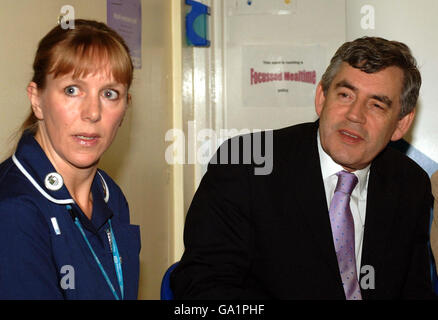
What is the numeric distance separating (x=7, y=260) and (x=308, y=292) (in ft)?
2.68

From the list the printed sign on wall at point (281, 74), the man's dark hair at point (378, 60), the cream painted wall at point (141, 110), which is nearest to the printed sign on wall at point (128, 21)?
the cream painted wall at point (141, 110)

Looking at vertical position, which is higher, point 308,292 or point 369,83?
point 369,83

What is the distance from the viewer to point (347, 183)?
1.54 meters

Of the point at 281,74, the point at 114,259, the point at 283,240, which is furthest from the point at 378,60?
the point at 281,74

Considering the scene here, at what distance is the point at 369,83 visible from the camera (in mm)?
1562

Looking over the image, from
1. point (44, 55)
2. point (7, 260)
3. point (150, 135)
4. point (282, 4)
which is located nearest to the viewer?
point (7, 260)

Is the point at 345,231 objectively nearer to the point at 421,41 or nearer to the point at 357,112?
the point at 357,112

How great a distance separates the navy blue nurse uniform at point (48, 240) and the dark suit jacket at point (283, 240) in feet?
0.75

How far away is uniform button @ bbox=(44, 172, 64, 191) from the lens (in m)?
1.11

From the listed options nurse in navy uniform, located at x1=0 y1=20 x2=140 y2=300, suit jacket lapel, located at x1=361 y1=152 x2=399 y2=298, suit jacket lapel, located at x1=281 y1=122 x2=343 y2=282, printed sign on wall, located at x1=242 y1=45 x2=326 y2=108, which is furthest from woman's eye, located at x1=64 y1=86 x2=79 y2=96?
printed sign on wall, located at x1=242 y1=45 x2=326 y2=108

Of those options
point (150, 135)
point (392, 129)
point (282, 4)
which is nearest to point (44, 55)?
point (392, 129)

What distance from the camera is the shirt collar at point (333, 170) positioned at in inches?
62.3

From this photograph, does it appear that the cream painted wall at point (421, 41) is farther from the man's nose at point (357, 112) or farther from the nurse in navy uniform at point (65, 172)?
the nurse in navy uniform at point (65, 172)
